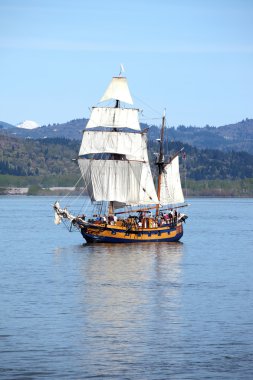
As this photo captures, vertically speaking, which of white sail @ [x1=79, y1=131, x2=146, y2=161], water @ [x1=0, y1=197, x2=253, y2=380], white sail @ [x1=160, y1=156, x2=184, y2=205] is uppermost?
white sail @ [x1=79, y1=131, x2=146, y2=161]

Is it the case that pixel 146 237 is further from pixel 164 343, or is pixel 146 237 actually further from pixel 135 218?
pixel 164 343

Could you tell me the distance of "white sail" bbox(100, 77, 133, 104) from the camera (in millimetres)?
120375

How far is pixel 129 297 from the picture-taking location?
6191 centimetres

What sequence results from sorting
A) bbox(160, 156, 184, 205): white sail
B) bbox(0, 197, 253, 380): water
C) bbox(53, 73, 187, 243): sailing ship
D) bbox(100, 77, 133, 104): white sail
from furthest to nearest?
1. bbox(160, 156, 184, 205): white sail
2. bbox(100, 77, 133, 104): white sail
3. bbox(53, 73, 187, 243): sailing ship
4. bbox(0, 197, 253, 380): water

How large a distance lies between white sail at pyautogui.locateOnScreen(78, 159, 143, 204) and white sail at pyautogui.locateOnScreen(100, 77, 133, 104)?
27.9ft

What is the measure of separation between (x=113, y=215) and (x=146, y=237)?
6549mm

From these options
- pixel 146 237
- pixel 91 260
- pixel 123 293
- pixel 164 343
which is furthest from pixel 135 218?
pixel 164 343

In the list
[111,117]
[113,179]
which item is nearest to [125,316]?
[113,179]

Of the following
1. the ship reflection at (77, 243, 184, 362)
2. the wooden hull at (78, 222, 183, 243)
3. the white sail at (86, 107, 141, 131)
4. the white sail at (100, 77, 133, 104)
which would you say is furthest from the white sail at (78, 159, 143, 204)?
the ship reflection at (77, 243, 184, 362)

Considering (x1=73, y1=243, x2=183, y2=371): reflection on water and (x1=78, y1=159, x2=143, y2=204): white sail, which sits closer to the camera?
(x1=73, y1=243, x2=183, y2=371): reflection on water

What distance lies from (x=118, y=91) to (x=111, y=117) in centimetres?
385

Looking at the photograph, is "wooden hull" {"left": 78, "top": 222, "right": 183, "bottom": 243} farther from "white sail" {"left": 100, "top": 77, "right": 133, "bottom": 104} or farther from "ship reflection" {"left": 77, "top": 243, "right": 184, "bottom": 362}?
"white sail" {"left": 100, "top": 77, "right": 133, "bottom": 104}

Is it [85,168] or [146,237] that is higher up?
[85,168]

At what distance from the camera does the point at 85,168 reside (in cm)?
11781
